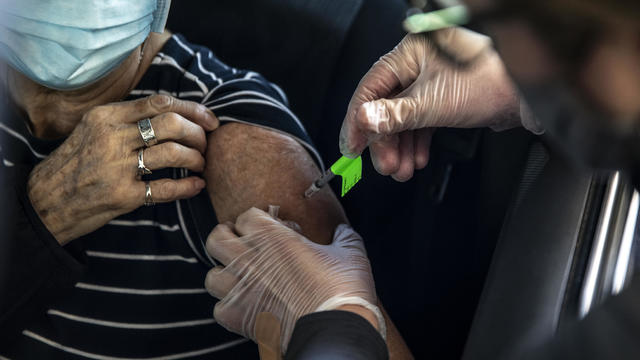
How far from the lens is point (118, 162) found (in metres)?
1.20

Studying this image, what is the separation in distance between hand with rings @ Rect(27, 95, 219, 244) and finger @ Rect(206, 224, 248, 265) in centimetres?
12

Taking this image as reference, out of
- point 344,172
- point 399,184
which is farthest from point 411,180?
point 344,172

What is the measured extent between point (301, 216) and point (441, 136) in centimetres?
45

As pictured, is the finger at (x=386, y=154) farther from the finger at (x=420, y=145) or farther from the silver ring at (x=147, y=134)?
the silver ring at (x=147, y=134)

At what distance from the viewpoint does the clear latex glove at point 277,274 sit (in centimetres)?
106

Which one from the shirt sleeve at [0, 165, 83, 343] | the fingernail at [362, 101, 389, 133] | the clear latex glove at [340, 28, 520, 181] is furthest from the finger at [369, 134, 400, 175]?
the shirt sleeve at [0, 165, 83, 343]

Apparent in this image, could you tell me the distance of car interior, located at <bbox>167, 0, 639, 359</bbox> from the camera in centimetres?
124

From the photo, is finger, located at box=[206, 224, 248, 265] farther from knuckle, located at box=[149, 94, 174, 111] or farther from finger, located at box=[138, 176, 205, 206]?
knuckle, located at box=[149, 94, 174, 111]

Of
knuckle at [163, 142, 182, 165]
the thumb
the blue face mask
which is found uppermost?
the blue face mask

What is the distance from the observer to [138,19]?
1.15 meters

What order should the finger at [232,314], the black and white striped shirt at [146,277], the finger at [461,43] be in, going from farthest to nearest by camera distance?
the black and white striped shirt at [146,277], the finger at [232,314], the finger at [461,43]

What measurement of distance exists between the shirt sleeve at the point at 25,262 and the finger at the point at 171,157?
252 millimetres

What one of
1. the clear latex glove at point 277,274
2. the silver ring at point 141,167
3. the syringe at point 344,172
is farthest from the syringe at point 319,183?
the silver ring at point 141,167

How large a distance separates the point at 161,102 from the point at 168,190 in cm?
18
